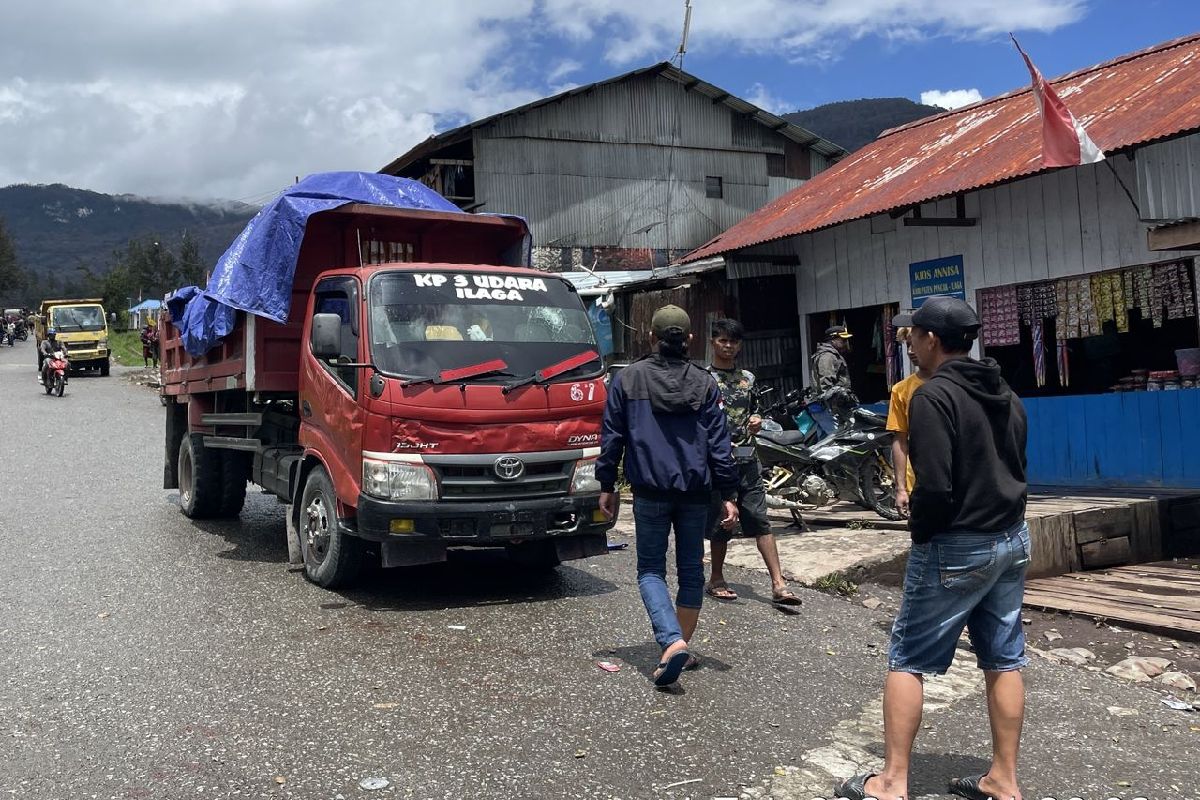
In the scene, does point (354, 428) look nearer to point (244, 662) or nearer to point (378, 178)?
point (244, 662)

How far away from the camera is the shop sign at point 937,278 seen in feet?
38.3

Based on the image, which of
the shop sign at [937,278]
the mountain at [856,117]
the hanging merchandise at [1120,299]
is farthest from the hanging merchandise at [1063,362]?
the mountain at [856,117]

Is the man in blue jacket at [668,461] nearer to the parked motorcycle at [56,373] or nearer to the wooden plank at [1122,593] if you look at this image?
the wooden plank at [1122,593]

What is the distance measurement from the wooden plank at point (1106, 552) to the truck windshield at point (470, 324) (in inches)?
183

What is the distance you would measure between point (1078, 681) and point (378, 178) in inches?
234

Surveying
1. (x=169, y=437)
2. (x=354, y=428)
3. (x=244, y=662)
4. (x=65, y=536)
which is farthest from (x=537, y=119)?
(x=244, y=662)

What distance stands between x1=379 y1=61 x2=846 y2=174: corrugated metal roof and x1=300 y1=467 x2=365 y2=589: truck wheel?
14.3 m

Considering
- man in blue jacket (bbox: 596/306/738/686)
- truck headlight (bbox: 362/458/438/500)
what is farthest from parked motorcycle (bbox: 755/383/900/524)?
man in blue jacket (bbox: 596/306/738/686)

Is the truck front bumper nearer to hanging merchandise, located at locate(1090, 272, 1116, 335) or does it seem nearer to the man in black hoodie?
the man in black hoodie

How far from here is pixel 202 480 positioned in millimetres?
9180

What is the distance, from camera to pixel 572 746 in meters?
4.04

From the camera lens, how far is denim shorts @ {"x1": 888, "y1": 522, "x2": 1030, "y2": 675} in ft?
10.9

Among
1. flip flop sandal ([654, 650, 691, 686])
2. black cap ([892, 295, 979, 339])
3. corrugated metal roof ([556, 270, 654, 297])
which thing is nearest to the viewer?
black cap ([892, 295, 979, 339])

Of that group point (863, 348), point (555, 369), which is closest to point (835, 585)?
point (555, 369)
